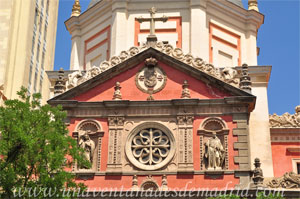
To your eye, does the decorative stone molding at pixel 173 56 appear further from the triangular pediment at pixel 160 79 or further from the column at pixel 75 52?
the column at pixel 75 52

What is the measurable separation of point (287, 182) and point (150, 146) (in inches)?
239

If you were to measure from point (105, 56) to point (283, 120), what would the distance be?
35.1ft

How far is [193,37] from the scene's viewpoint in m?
33.4

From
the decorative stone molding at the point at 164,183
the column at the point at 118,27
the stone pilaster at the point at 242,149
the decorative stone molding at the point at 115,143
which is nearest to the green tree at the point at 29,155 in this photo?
the decorative stone molding at the point at 115,143

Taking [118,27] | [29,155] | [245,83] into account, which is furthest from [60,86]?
[245,83]

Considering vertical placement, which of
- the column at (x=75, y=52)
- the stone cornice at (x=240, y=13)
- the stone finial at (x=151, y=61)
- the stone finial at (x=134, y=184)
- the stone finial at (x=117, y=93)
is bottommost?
the stone finial at (x=134, y=184)

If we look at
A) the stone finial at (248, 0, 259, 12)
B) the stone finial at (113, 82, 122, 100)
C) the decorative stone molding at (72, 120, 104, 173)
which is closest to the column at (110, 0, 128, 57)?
the stone finial at (113, 82, 122, 100)

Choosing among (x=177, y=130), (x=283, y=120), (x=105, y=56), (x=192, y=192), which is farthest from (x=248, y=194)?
(x=105, y=56)

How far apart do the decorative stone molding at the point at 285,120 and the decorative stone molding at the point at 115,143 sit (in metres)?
9.06

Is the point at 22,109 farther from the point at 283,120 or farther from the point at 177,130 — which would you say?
the point at 283,120

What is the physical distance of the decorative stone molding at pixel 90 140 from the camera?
26328 millimetres

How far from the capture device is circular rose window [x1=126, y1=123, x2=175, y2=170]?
26.1 m

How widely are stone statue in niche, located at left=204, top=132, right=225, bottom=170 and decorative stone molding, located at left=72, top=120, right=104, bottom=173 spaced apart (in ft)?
15.5

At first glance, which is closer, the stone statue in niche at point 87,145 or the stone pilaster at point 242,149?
the stone pilaster at point 242,149
